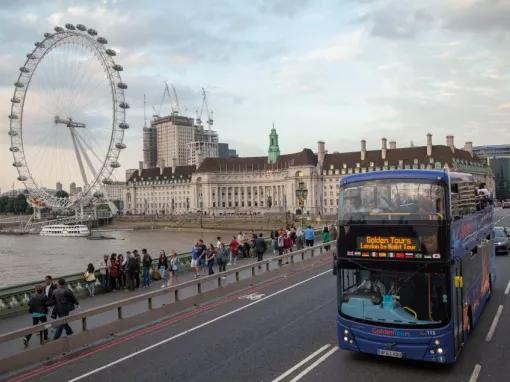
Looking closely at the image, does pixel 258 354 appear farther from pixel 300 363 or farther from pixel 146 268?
pixel 146 268

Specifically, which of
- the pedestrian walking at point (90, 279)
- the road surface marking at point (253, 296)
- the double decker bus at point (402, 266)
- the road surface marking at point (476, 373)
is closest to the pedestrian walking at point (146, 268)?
the pedestrian walking at point (90, 279)

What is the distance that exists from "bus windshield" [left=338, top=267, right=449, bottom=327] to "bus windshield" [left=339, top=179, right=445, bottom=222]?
114 cm

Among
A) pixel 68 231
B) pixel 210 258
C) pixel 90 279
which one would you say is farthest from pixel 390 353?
pixel 68 231

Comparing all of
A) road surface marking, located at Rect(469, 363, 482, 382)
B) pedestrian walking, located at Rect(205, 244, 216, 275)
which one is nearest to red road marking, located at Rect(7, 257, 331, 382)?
pedestrian walking, located at Rect(205, 244, 216, 275)

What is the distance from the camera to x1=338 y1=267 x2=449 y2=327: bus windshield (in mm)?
10688

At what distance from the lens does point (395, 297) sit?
11.0 metres

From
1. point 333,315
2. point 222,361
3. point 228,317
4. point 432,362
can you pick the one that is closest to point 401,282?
point 432,362

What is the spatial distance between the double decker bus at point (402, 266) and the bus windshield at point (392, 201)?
0.06 ft

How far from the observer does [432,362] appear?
A: 37.2ft

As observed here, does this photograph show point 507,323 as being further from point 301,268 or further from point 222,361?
point 301,268

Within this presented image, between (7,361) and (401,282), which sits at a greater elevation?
(401,282)

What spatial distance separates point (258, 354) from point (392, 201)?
14.8ft

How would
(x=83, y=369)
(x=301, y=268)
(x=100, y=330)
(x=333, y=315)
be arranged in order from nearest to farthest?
1. (x=83, y=369)
2. (x=100, y=330)
3. (x=333, y=315)
4. (x=301, y=268)

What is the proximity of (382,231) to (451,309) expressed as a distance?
2.02 meters
